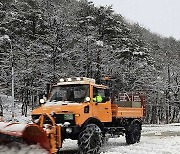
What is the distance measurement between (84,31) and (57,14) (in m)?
7.09

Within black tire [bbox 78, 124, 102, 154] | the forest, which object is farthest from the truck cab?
the forest

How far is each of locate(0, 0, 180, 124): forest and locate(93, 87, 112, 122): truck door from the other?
59.8 ft

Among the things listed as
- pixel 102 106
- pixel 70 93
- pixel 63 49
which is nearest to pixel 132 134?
pixel 102 106

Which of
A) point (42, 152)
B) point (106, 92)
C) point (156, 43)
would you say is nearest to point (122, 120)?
point (106, 92)

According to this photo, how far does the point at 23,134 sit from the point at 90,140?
3.53 m

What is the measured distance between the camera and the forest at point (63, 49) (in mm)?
35906

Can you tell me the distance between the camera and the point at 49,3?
38.2m

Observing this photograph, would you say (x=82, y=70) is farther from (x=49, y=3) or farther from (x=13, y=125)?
(x=13, y=125)

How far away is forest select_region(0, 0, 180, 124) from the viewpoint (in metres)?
35.9

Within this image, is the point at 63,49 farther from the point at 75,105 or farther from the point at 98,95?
the point at 75,105

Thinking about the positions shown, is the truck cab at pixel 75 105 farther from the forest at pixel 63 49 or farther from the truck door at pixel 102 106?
the forest at pixel 63 49

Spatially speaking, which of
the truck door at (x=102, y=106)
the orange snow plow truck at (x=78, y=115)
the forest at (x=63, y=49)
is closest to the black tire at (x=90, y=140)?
the orange snow plow truck at (x=78, y=115)

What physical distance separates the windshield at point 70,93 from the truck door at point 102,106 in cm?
46

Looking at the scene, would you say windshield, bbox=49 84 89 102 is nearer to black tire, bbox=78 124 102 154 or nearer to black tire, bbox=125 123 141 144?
black tire, bbox=78 124 102 154
